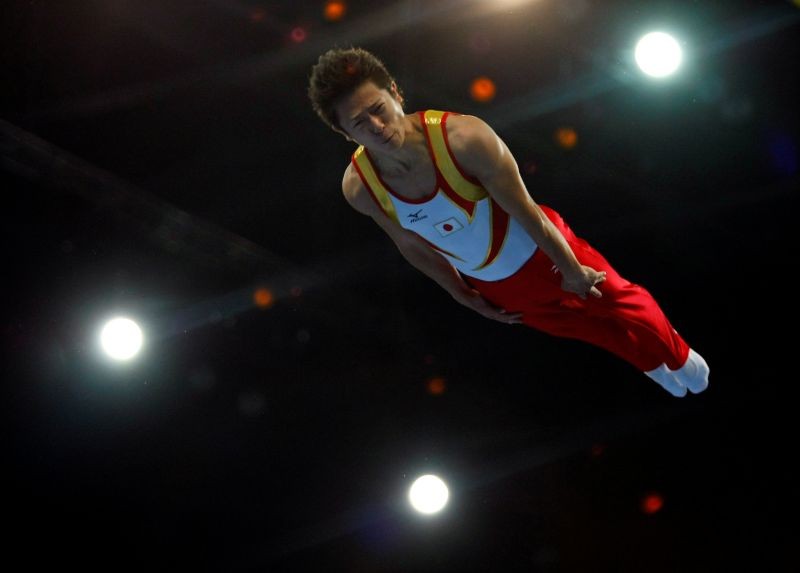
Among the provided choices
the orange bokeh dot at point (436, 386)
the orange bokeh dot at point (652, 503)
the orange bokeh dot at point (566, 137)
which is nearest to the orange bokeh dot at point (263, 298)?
the orange bokeh dot at point (436, 386)

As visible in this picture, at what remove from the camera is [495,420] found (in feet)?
16.6

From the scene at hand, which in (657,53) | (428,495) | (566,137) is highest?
(566,137)

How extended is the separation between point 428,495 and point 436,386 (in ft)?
2.04

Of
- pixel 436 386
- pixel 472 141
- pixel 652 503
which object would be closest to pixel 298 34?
pixel 472 141

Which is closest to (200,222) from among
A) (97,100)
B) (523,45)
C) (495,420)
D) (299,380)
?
(97,100)

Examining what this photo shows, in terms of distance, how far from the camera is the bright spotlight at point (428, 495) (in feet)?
15.2

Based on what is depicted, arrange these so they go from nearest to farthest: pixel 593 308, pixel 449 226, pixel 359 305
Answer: pixel 449 226 < pixel 593 308 < pixel 359 305

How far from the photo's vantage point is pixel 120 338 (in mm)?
4035

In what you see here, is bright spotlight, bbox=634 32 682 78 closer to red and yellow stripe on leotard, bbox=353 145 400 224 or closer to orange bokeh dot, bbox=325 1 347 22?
orange bokeh dot, bbox=325 1 347 22

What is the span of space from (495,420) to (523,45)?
236 cm

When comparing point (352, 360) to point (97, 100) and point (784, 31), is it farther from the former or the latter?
point (784, 31)

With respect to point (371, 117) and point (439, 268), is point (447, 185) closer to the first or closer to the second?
point (371, 117)

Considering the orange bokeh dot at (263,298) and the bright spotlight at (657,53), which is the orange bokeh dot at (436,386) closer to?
the orange bokeh dot at (263,298)

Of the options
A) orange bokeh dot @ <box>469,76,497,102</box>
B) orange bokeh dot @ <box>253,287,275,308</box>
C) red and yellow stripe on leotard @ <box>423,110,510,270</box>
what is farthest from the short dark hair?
orange bokeh dot @ <box>253,287,275,308</box>
